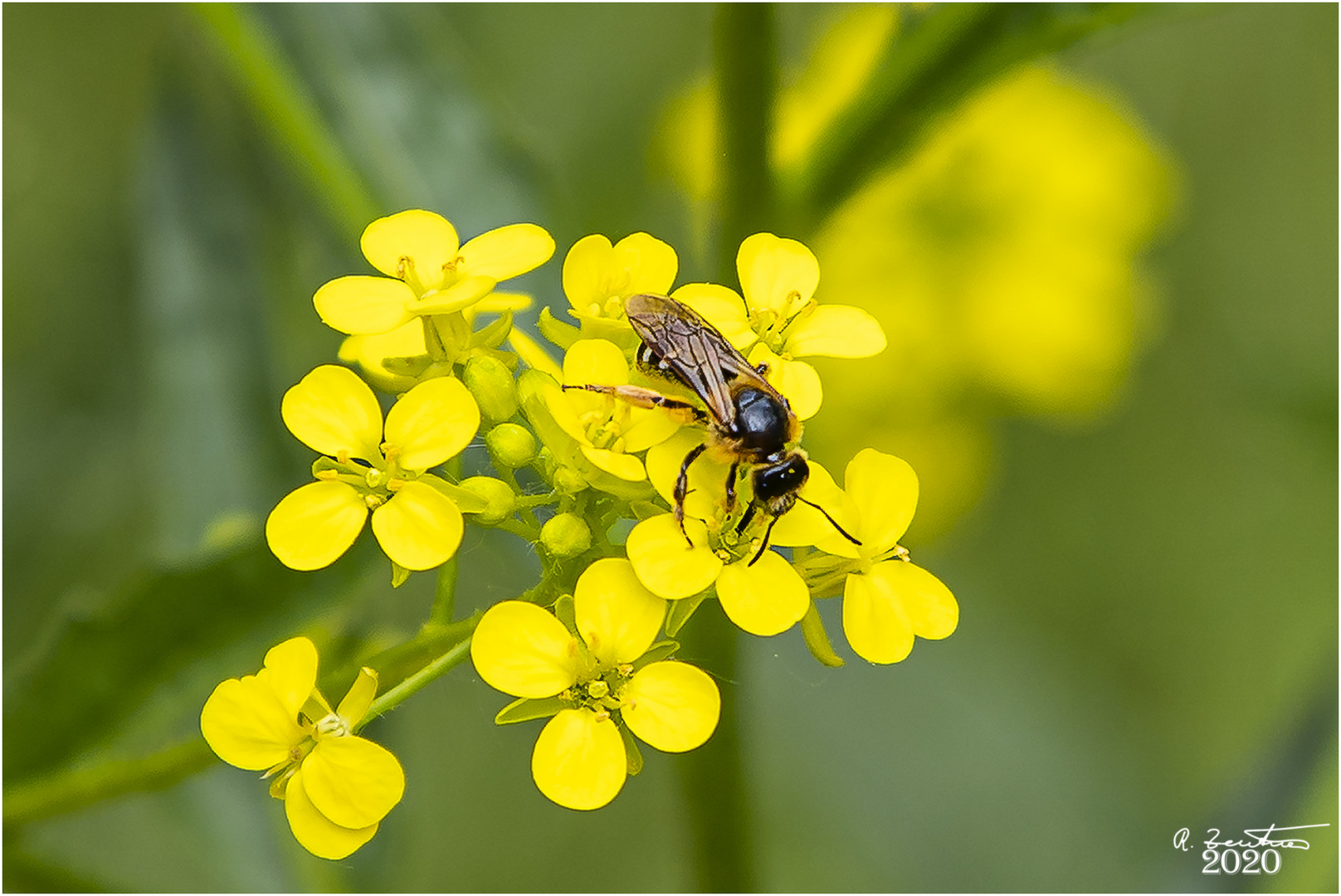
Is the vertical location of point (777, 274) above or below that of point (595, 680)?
above

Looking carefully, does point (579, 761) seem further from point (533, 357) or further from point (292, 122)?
Result: point (292, 122)

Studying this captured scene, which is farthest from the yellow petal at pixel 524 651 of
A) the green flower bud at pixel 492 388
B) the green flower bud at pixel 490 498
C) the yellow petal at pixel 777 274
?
the yellow petal at pixel 777 274

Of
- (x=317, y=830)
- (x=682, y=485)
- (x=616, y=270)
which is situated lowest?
(x=317, y=830)

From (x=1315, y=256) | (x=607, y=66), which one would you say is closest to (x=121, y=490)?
(x=607, y=66)

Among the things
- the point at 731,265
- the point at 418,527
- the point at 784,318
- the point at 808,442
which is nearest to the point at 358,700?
the point at 418,527

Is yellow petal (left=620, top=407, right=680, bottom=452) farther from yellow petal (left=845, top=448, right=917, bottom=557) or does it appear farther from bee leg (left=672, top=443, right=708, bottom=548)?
yellow petal (left=845, top=448, right=917, bottom=557)

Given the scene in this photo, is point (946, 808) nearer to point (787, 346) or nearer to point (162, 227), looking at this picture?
point (787, 346)

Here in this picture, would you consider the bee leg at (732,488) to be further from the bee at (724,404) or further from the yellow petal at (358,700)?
the yellow petal at (358,700)
